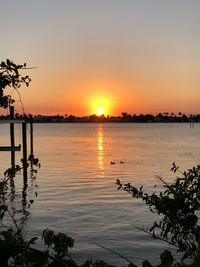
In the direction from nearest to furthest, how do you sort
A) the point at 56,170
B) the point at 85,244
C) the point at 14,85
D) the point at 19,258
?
the point at 19,258 → the point at 14,85 → the point at 85,244 → the point at 56,170

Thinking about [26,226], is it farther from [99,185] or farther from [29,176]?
[29,176]

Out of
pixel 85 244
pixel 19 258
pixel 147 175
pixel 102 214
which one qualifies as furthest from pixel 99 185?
pixel 19 258

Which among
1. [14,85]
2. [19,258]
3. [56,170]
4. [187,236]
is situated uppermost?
[14,85]

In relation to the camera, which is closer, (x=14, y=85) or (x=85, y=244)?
(x=14, y=85)

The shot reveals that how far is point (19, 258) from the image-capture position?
396cm

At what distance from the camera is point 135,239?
1458cm

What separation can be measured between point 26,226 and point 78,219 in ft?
7.37

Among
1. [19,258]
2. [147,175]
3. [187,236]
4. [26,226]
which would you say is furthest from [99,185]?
[19,258]

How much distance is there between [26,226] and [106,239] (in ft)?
11.4

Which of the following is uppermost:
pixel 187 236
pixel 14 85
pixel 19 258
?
pixel 14 85

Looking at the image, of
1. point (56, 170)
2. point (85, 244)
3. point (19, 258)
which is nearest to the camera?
point (19, 258)

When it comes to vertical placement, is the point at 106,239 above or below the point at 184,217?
below

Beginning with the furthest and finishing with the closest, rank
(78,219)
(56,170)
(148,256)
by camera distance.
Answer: (56,170) → (78,219) → (148,256)

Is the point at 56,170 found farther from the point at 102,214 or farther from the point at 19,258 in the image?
the point at 19,258
